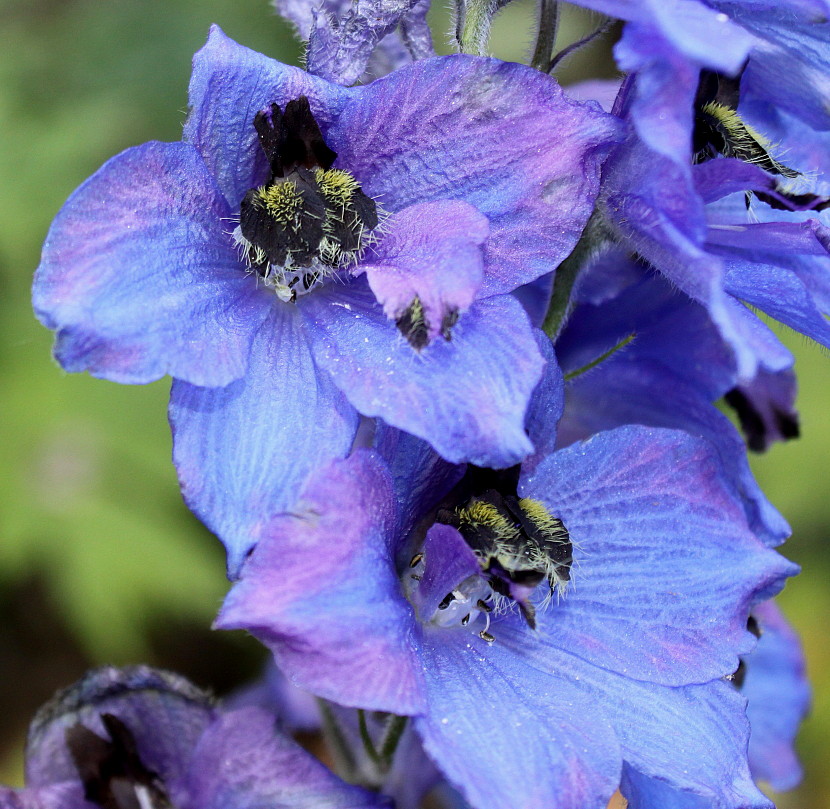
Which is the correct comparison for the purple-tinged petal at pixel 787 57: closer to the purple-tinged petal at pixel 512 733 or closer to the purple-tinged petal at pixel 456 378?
the purple-tinged petal at pixel 456 378

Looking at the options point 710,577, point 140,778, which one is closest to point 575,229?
point 710,577

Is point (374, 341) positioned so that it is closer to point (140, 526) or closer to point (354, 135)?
point (354, 135)

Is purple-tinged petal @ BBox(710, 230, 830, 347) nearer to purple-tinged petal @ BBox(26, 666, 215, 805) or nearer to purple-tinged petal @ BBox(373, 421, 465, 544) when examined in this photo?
purple-tinged petal @ BBox(373, 421, 465, 544)

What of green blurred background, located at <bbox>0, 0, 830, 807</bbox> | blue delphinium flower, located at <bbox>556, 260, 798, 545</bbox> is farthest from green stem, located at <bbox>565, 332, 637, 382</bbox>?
green blurred background, located at <bbox>0, 0, 830, 807</bbox>

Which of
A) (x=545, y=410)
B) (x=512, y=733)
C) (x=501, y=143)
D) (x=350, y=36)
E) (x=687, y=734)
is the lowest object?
(x=687, y=734)

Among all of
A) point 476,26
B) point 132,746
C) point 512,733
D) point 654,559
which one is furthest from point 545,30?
point 132,746

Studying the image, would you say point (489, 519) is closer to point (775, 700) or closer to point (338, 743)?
point (338, 743)
